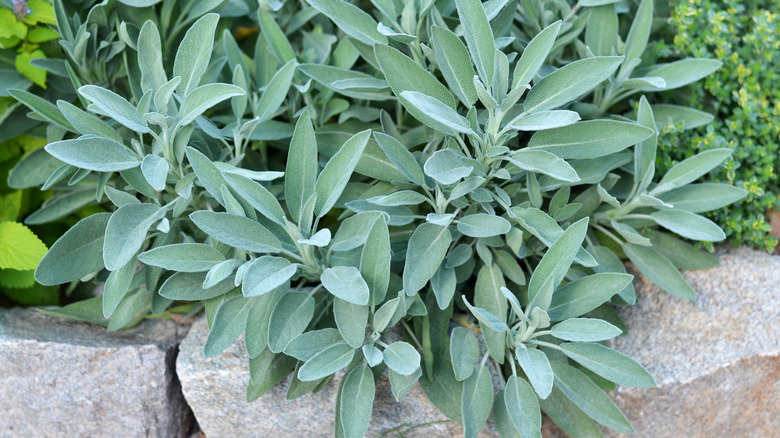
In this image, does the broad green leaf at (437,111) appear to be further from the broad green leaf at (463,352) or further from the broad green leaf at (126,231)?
the broad green leaf at (126,231)

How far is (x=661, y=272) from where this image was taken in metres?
1.55

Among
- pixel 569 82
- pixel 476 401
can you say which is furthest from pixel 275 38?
pixel 476 401

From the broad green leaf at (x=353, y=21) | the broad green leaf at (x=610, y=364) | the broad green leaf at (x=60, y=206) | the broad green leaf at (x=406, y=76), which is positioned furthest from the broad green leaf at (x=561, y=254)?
the broad green leaf at (x=60, y=206)

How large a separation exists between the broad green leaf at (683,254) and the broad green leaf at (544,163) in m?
0.58

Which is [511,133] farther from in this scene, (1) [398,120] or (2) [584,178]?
(1) [398,120]

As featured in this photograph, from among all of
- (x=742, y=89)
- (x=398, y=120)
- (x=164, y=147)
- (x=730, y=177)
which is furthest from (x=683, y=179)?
(x=164, y=147)

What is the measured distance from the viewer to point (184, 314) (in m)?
1.69

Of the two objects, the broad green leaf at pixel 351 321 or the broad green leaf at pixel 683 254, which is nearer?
the broad green leaf at pixel 351 321

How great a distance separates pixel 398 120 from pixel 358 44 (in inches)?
8.7

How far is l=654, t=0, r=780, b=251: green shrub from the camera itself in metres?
1.68

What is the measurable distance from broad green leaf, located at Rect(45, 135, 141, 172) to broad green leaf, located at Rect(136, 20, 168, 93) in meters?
0.18

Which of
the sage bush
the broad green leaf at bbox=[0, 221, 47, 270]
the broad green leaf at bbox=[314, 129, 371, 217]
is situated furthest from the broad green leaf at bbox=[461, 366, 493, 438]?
the broad green leaf at bbox=[0, 221, 47, 270]

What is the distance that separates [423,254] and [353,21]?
1.73 ft

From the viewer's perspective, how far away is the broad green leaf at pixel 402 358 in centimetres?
119
